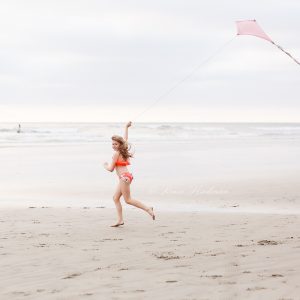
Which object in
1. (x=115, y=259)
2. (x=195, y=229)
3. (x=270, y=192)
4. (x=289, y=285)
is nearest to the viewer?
(x=289, y=285)

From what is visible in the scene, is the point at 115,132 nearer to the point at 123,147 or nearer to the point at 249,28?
the point at 123,147

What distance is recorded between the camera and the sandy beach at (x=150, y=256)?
5398mm

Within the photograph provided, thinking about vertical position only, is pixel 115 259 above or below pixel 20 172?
below

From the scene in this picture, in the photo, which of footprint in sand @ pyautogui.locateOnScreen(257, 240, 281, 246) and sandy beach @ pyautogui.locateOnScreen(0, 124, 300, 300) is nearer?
sandy beach @ pyautogui.locateOnScreen(0, 124, 300, 300)

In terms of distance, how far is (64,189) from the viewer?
1468 cm

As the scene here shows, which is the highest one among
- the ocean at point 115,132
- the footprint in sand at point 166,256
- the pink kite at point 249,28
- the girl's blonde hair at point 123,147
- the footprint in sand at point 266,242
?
the ocean at point 115,132

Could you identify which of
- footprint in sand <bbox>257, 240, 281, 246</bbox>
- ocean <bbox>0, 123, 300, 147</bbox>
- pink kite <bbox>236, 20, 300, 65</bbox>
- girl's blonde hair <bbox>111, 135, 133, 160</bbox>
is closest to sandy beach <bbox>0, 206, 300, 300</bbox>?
footprint in sand <bbox>257, 240, 281, 246</bbox>

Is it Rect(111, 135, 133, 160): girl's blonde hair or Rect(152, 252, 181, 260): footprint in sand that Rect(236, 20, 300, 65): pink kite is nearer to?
Rect(111, 135, 133, 160): girl's blonde hair

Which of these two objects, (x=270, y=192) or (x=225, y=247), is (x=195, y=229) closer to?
(x=225, y=247)

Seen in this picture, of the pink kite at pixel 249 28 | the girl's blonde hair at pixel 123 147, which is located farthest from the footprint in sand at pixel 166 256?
the pink kite at pixel 249 28

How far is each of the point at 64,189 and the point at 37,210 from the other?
375 cm

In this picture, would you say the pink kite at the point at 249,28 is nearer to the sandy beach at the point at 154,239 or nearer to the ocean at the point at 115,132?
the sandy beach at the point at 154,239

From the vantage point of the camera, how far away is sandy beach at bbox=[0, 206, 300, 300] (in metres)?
5.40

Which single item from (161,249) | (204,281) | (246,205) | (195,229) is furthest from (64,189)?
(204,281)
